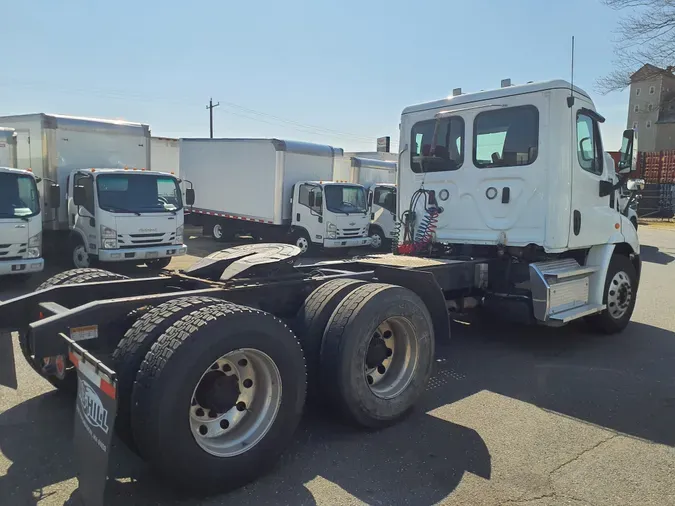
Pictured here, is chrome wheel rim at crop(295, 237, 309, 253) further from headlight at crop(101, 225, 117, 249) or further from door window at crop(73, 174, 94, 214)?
door window at crop(73, 174, 94, 214)

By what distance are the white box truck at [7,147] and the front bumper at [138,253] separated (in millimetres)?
3246

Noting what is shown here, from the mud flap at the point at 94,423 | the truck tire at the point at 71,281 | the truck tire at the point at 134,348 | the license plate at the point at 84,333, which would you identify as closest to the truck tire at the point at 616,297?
the truck tire at the point at 134,348

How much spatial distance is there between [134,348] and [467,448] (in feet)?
7.64

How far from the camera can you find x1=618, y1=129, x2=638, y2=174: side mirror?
21.6ft

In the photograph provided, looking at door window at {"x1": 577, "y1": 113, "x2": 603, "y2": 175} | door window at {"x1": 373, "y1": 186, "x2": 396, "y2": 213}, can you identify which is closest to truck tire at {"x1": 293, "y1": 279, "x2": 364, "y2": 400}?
door window at {"x1": 577, "y1": 113, "x2": 603, "y2": 175}

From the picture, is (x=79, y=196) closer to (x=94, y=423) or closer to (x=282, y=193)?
(x=282, y=193)

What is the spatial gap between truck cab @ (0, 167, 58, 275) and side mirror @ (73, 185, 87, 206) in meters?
0.99

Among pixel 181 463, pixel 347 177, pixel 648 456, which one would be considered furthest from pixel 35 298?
pixel 347 177

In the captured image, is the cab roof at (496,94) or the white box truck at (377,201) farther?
the white box truck at (377,201)

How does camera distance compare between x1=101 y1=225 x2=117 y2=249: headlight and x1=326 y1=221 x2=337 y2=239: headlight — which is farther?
x1=326 y1=221 x2=337 y2=239: headlight

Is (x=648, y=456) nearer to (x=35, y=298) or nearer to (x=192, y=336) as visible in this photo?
(x=192, y=336)

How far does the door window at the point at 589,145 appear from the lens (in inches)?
245

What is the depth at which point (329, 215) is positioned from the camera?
51.4 feet

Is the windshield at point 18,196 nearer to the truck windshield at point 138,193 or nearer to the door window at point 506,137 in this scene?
the truck windshield at point 138,193
